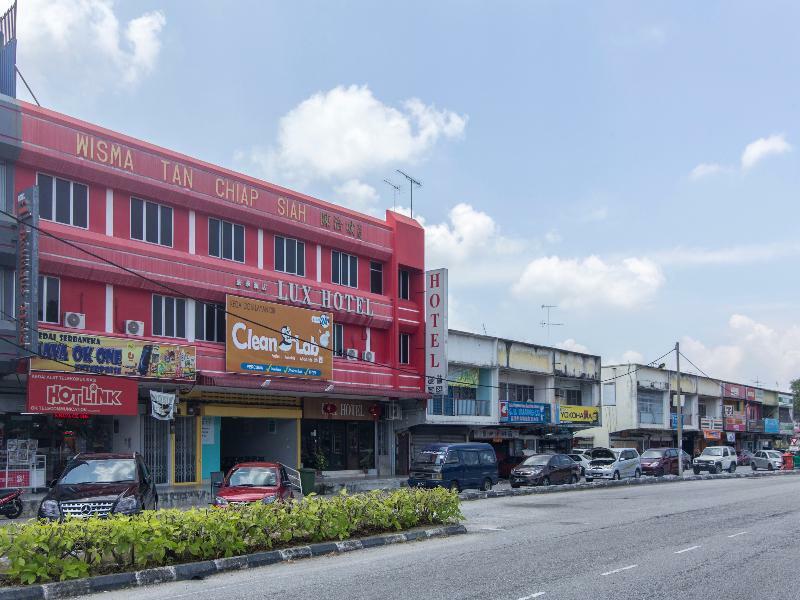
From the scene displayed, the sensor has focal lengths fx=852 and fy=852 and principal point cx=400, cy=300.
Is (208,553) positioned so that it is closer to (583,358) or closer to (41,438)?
(41,438)

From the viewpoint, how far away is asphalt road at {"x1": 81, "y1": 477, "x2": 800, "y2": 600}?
1095 cm

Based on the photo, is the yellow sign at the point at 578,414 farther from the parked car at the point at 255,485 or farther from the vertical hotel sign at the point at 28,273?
the vertical hotel sign at the point at 28,273

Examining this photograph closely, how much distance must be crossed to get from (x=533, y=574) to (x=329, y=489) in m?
19.0

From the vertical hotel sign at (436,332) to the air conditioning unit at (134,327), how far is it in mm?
13855

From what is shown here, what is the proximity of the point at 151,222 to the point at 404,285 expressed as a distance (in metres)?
13.5

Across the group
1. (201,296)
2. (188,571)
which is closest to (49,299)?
(201,296)

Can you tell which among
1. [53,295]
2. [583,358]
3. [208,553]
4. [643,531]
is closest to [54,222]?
[53,295]

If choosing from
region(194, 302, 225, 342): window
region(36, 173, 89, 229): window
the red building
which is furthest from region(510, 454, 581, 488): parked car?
region(36, 173, 89, 229): window

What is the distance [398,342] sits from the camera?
36.8 meters

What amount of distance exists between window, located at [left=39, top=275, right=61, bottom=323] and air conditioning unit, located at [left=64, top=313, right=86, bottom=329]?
0.90ft

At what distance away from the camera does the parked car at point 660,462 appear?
46.0 metres

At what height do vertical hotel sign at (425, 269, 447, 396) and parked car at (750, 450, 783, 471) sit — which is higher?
vertical hotel sign at (425, 269, 447, 396)

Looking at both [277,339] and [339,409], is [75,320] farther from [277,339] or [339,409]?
[339,409]

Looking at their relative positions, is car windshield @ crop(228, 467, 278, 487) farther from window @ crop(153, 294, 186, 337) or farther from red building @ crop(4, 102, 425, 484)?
window @ crop(153, 294, 186, 337)
